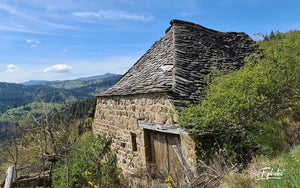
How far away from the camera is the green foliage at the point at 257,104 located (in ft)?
13.4

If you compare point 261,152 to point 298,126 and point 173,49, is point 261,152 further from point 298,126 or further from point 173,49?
point 173,49

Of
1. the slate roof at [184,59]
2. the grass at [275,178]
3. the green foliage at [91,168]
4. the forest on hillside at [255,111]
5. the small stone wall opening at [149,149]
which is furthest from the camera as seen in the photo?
the green foliage at [91,168]

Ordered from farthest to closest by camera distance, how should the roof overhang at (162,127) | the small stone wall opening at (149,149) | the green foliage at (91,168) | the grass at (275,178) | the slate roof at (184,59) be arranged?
the green foliage at (91,168) → the small stone wall opening at (149,149) → the slate roof at (184,59) → the roof overhang at (162,127) → the grass at (275,178)

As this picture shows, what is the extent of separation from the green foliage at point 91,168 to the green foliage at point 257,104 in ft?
12.4

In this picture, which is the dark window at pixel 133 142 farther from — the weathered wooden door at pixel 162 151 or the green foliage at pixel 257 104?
the green foliage at pixel 257 104

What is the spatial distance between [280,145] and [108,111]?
19.3 feet

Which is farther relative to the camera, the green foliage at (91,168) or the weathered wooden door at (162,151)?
the green foliage at (91,168)

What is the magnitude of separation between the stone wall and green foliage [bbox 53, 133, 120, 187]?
36cm

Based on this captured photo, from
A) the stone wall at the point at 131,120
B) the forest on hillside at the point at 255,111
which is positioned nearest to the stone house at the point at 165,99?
the stone wall at the point at 131,120

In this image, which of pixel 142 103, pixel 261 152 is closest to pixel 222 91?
pixel 261 152

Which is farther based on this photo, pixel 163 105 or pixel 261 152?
pixel 163 105

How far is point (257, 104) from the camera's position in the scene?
13.9 feet

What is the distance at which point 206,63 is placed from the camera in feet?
22.3

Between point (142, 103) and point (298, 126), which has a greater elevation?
point (142, 103)
